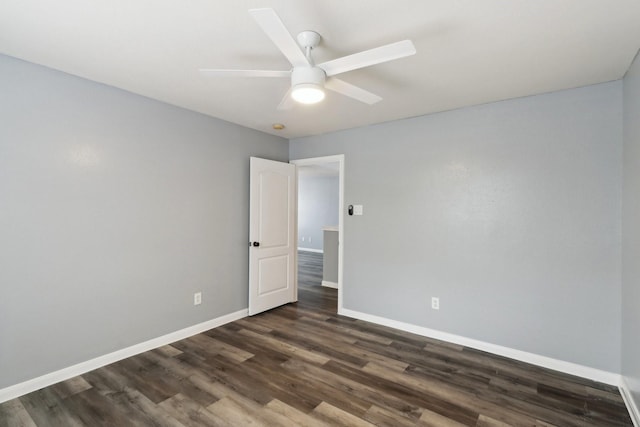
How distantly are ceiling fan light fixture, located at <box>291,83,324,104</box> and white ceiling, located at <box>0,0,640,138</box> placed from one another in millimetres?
364

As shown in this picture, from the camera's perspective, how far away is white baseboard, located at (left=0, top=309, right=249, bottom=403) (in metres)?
2.23

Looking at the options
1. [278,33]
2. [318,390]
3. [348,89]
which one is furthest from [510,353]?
[278,33]

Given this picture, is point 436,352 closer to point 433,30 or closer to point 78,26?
point 433,30

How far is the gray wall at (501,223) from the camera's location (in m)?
2.56

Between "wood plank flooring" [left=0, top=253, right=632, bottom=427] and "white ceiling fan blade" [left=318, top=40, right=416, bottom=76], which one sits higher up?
"white ceiling fan blade" [left=318, top=40, right=416, bottom=76]

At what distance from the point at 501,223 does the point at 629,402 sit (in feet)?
5.06

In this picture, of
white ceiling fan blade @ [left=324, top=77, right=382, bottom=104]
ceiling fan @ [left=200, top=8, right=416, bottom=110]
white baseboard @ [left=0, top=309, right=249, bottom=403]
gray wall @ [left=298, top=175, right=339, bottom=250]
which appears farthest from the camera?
gray wall @ [left=298, top=175, right=339, bottom=250]

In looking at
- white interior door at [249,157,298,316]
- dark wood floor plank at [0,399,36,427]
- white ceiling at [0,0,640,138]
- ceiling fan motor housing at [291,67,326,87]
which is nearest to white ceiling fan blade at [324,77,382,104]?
ceiling fan motor housing at [291,67,326,87]

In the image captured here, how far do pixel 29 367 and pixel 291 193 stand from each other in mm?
3129

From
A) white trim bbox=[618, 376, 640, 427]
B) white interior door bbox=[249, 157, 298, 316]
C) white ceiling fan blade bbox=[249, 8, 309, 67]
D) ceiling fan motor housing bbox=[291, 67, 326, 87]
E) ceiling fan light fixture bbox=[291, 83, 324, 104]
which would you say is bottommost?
white trim bbox=[618, 376, 640, 427]

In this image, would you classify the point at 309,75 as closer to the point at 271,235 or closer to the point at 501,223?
the point at 501,223

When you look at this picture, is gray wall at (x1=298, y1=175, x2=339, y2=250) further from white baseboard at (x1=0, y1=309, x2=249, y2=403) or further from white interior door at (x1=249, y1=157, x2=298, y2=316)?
white baseboard at (x1=0, y1=309, x2=249, y2=403)

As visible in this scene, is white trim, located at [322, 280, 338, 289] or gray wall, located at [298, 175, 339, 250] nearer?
white trim, located at [322, 280, 338, 289]

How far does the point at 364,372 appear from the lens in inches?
104
